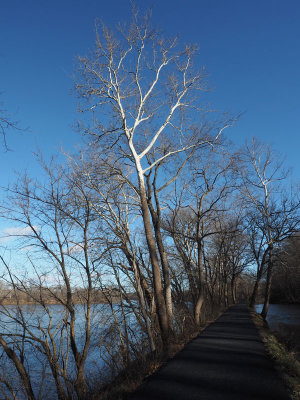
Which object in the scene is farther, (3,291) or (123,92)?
(123,92)

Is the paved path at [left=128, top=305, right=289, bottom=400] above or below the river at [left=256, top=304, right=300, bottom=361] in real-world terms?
above

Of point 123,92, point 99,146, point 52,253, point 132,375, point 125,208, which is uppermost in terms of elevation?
point 123,92

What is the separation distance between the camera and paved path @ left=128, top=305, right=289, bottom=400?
5.05m

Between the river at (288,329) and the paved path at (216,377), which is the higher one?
the paved path at (216,377)

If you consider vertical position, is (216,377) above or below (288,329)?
above

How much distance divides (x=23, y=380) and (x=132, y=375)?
2281mm

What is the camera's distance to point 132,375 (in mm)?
6809

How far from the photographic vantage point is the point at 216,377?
6051 millimetres

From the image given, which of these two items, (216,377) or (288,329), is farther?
(288,329)

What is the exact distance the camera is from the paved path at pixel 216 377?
5047 millimetres

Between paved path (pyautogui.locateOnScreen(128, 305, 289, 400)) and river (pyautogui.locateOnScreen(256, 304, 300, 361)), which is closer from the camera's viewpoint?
A: paved path (pyautogui.locateOnScreen(128, 305, 289, 400))

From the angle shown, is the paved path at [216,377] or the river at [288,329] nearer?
the paved path at [216,377]

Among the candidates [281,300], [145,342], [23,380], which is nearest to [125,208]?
[145,342]

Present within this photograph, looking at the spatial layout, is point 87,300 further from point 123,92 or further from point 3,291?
point 123,92
